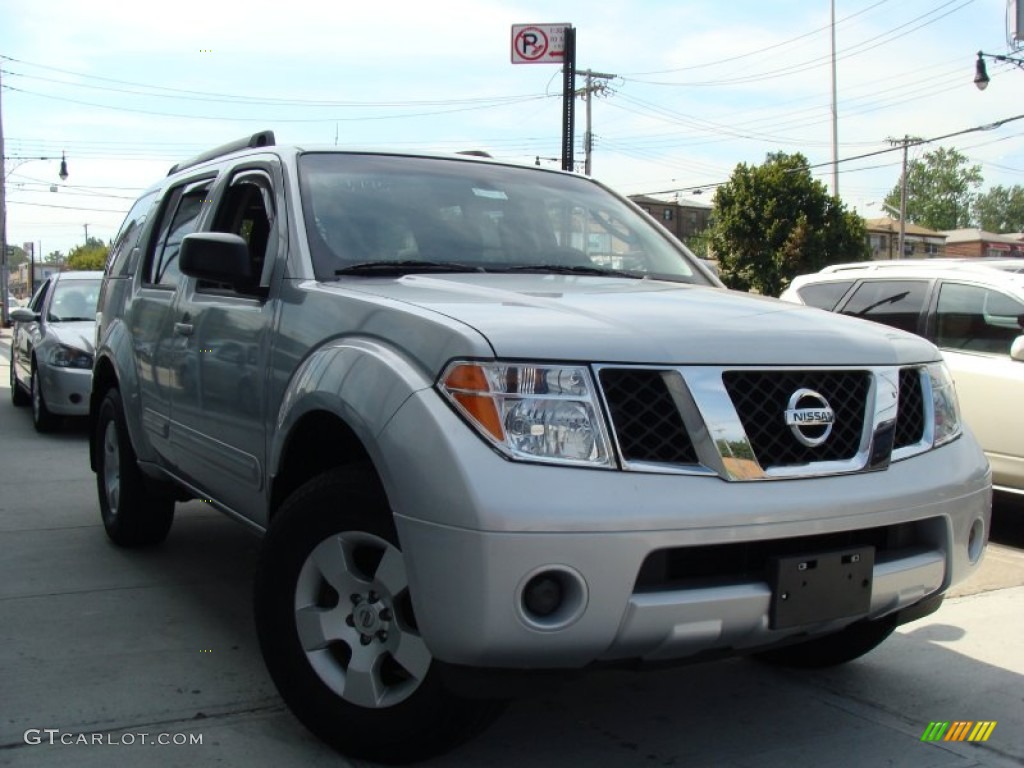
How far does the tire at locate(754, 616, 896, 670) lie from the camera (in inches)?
142

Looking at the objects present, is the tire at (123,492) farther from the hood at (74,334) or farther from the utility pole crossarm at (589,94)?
the utility pole crossarm at (589,94)

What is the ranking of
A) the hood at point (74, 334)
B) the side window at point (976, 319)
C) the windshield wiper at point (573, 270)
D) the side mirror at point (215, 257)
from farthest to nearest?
the hood at point (74, 334)
the side window at point (976, 319)
the windshield wiper at point (573, 270)
the side mirror at point (215, 257)

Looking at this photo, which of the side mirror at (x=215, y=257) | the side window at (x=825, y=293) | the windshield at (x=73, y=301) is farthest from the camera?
the windshield at (x=73, y=301)

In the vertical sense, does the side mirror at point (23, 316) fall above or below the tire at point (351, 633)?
above

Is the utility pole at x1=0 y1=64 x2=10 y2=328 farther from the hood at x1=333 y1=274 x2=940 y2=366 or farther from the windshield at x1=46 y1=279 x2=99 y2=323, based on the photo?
the hood at x1=333 y1=274 x2=940 y2=366

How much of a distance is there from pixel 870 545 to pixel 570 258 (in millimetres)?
1643

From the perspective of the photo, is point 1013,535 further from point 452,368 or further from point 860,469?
point 452,368

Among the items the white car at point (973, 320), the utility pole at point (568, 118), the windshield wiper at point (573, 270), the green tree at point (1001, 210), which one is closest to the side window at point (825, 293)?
the white car at point (973, 320)

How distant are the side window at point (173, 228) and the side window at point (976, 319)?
4812 mm

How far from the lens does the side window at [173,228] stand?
4629 mm

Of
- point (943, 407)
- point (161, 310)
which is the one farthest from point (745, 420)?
point (161, 310)

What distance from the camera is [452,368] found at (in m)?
2.52

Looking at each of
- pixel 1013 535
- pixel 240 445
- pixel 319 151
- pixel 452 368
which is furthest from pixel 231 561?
pixel 1013 535

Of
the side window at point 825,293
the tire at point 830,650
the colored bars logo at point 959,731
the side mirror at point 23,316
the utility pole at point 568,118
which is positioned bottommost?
the colored bars logo at point 959,731
